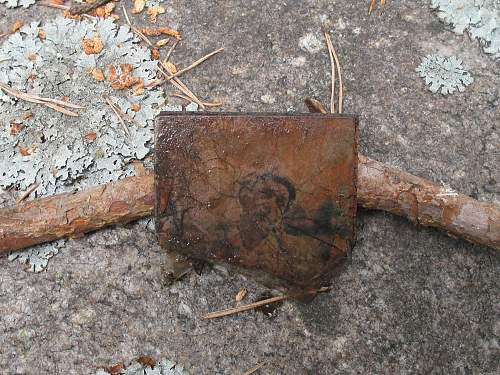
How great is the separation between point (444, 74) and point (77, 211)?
1477 mm

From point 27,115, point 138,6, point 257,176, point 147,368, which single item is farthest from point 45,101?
point 147,368

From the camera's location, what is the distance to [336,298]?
76.8 inches

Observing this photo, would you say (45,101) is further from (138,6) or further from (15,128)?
(138,6)

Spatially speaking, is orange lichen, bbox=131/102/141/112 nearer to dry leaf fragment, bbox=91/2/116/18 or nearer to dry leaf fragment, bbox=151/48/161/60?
dry leaf fragment, bbox=151/48/161/60

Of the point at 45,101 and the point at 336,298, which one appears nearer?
the point at 336,298

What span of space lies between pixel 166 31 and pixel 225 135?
80cm

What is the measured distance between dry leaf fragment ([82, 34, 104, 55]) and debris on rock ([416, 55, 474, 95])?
1.25 m

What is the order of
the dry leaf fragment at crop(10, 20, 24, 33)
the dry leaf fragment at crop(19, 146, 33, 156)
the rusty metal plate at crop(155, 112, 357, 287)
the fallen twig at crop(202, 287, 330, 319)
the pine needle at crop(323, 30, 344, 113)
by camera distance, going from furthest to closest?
the dry leaf fragment at crop(10, 20, 24, 33)
the pine needle at crop(323, 30, 344, 113)
the dry leaf fragment at crop(19, 146, 33, 156)
the fallen twig at crop(202, 287, 330, 319)
the rusty metal plate at crop(155, 112, 357, 287)

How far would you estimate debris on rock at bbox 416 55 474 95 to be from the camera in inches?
86.4

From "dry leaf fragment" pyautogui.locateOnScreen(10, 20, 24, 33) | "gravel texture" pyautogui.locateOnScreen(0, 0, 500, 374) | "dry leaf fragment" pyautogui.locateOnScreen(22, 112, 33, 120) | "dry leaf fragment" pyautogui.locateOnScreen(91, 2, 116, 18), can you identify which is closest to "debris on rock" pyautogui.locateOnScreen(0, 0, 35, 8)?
"dry leaf fragment" pyautogui.locateOnScreen(10, 20, 24, 33)

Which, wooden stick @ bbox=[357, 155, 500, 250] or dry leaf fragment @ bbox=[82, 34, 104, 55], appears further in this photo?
dry leaf fragment @ bbox=[82, 34, 104, 55]

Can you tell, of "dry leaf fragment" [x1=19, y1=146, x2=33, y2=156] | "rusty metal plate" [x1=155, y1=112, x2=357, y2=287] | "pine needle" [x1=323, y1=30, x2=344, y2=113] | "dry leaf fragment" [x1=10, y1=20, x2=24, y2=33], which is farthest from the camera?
"dry leaf fragment" [x1=10, y1=20, x2=24, y2=33]

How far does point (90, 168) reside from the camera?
2.05 metres

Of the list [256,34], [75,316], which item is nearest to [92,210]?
[75,316]
